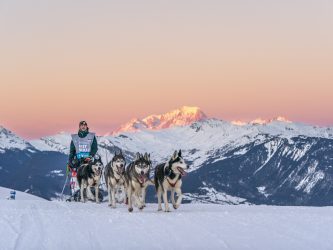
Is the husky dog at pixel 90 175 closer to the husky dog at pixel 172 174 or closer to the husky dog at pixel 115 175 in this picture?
the husky dog at pixel 115 175

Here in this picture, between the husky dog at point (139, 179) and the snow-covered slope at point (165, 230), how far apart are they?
5.79 ft

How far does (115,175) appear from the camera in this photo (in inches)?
940

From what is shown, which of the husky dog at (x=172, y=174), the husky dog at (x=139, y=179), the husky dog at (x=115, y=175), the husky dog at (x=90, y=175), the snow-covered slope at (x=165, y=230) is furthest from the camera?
the husky dog at (x=90, y=175)

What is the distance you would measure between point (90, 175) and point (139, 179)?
627cm

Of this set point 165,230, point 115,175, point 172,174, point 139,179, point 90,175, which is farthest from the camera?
point 90,175

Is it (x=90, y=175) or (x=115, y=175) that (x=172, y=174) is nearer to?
(x=115, y=175)

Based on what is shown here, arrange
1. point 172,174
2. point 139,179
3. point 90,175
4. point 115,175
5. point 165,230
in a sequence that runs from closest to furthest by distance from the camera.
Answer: point 165,230
point 172,174
point 139,179
point 115,175
point 90,175

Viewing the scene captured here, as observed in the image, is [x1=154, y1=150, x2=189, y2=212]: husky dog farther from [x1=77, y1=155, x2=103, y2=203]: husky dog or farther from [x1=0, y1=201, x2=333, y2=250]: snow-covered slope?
[x1=77, y1=155, x2=103, y2=203]: husky dog

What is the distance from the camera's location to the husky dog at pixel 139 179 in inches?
821

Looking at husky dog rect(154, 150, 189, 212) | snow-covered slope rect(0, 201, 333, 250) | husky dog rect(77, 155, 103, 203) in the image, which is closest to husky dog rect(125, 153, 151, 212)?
husky dog rect(154, 150, 189, 212)

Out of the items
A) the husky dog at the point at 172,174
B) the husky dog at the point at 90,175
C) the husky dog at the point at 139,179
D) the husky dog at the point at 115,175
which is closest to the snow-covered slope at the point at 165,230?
the husky dog at the point at 172,174

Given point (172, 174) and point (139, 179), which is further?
point (139, 179)

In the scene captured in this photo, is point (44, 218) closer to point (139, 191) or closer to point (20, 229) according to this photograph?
point (20, 229)

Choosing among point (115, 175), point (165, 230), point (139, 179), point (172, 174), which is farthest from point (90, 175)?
point (165, 230)
